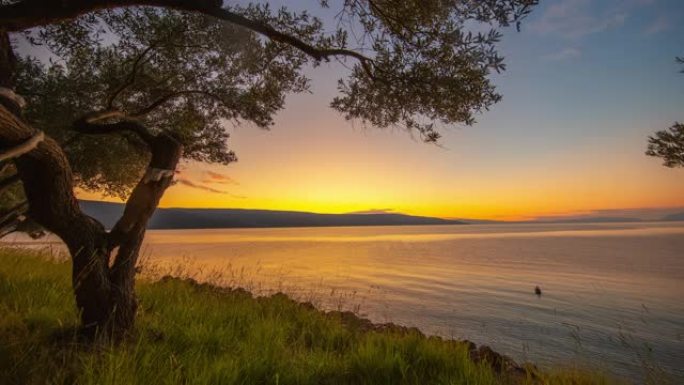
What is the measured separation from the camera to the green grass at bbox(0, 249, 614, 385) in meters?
4.83

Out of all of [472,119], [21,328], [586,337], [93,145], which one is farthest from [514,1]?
[586,337]

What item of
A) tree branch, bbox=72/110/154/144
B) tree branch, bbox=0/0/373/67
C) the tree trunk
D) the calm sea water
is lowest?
the calm sea water

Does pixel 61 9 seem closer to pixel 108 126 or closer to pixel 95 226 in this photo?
pixel 108 126

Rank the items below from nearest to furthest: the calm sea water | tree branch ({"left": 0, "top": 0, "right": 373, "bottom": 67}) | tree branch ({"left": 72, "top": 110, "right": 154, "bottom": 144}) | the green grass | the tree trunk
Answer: the green grass, tree branch ({"left": 0, "top": 0, "right": 373, "bottom": 67}), the tree trunk, tree branch ({"left": 72, "top": 110, "right": 154, "bottom": 144}), the calm sea water

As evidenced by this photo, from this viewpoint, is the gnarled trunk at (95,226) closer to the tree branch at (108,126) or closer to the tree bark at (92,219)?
the tree bark at (92,219)

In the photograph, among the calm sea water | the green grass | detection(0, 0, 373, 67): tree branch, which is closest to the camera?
the green grass

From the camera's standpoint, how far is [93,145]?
12.5m

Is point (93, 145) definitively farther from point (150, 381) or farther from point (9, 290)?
point (150, 381)

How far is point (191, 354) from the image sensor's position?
5.95 meters

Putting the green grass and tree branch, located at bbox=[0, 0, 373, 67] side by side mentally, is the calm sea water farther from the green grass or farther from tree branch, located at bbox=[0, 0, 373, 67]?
tree branch, located at bbox=[0, 0, 373, 67]

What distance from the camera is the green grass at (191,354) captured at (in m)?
4.83

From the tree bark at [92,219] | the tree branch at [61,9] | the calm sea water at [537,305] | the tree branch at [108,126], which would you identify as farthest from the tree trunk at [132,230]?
the calm sea water at [537,305]

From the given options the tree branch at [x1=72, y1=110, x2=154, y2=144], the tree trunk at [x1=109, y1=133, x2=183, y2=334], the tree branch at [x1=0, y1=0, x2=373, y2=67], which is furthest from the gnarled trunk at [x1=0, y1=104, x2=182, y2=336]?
the tree branch at [x1=0, y1=0, x2=373, y2=67]

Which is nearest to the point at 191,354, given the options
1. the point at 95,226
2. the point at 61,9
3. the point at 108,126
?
the point at 95,226
